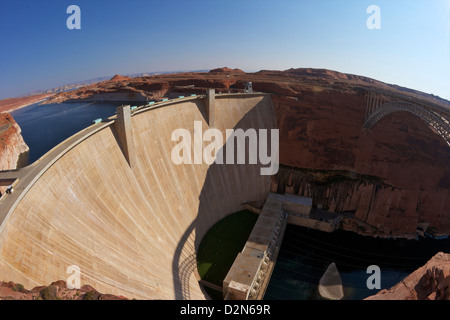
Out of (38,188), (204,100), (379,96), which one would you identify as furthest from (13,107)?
(379,96)

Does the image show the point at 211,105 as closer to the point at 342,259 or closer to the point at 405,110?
the point at 405,110

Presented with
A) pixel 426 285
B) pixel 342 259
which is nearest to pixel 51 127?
pixel 342 259

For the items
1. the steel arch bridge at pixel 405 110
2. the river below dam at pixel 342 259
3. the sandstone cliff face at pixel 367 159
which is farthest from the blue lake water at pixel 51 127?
the steel arch bridge at pixel 405 110

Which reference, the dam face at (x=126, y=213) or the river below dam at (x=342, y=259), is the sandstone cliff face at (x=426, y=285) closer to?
the river below dam at (x=342, y=259)

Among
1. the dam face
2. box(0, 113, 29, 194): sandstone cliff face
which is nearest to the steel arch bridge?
the dam face

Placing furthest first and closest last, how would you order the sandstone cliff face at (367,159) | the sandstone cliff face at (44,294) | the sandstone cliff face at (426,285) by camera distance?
1. the sandstone cliff face at (367,159)
2. the sandstone cliff face at (426,285)
3. the sandstone cliff face at (44,294)
